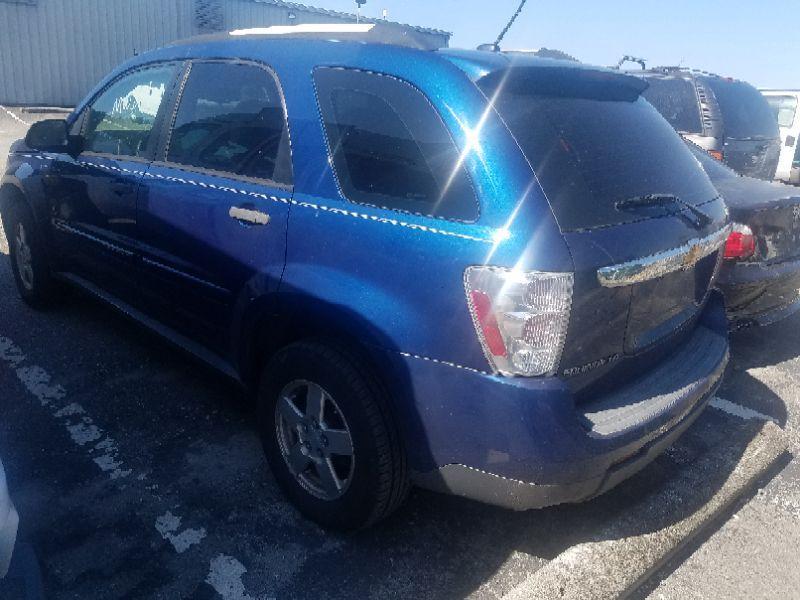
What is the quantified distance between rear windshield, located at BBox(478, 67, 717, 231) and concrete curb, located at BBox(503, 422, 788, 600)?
1.20 metres

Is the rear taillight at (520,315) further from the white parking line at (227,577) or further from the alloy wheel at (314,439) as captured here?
the white parking line at (227,577)

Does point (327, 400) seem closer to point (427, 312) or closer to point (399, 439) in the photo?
point (399, 439)

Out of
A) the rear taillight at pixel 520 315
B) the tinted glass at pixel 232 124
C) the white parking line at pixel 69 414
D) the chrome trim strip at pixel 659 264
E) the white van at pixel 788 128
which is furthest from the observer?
the white van at pixel 788 128

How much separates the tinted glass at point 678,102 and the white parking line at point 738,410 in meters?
3.78

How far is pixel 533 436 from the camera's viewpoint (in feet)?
6.38

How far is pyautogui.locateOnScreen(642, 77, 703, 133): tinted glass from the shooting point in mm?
6633

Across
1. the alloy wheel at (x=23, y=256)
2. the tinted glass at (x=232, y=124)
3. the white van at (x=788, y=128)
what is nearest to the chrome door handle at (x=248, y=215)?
the tinted glass at (x=232, y=124)

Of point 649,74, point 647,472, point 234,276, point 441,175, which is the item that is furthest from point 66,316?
point 649,74

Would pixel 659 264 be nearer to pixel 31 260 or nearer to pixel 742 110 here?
pixel 31 260

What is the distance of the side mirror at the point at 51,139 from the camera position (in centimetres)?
382

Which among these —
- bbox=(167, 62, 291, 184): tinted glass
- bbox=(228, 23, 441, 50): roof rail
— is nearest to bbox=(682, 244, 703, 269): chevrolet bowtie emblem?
bbox=(228, 23, 441, 50): roof rail

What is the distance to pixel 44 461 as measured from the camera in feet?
9.56

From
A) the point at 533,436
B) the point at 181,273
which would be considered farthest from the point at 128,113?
the point at 533,436

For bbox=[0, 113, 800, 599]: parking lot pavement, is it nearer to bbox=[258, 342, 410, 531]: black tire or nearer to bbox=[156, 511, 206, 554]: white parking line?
bbox=[156, 511, 206, 554]: white parking line
